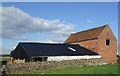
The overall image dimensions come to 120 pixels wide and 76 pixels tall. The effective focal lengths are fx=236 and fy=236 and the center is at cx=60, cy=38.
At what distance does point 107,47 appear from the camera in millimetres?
43688

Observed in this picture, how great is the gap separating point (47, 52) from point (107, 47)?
13.8m

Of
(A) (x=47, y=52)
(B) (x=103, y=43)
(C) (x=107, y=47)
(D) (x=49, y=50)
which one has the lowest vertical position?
(A) (x=47, y=52)

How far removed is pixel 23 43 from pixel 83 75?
15.9 m

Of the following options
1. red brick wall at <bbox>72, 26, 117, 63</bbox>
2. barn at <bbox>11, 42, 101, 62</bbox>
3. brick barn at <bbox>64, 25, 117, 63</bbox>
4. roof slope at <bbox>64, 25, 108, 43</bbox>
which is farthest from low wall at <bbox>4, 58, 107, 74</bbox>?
roof slope at <bbox>64, 25, 108, 43</bbox>

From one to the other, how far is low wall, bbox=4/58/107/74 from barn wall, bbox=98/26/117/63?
19.8 feet

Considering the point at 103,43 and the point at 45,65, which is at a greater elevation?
the point at 103,43

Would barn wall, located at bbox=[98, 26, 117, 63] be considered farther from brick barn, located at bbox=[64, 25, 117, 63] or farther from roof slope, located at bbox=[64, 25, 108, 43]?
roof slope, located at bbox=[64, 25, 108, 43]

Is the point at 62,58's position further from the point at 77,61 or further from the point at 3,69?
the point at 3,69

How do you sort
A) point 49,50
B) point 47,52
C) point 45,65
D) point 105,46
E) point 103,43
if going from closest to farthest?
point 45,65, point 47,52, point 49,50, point 103,43, point 105,46

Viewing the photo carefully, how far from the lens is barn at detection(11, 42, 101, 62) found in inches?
1313

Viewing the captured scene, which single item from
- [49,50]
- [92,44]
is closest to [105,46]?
[92,44]

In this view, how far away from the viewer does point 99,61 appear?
3691 cm

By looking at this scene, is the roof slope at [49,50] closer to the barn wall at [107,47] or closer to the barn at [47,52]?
the barn at [47,52]

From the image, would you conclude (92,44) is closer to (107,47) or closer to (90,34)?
(107,47)
